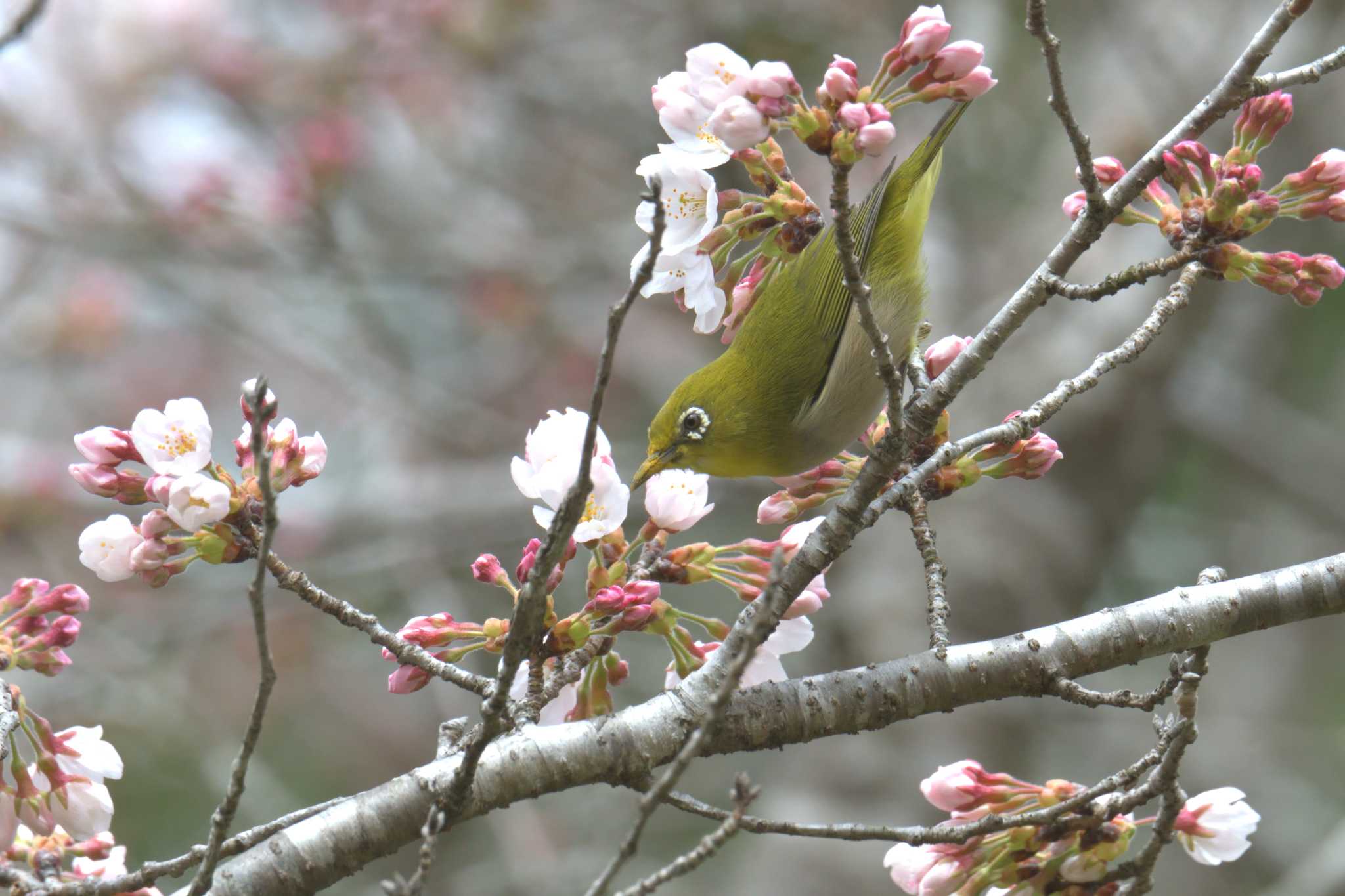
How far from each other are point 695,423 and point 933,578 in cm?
99

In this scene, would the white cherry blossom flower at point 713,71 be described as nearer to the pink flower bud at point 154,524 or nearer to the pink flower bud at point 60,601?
the pink flower bud at point 154,524

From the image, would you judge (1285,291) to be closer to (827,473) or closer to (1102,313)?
(827,473)

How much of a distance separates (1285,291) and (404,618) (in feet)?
23.0

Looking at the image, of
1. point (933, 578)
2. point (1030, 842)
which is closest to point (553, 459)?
point (933, 578)

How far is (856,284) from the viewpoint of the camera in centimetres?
191

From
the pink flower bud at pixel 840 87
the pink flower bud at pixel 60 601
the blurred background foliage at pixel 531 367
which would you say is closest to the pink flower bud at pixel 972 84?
the pink flower bud at pixel 840 87

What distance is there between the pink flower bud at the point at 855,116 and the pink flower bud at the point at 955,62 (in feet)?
0.80

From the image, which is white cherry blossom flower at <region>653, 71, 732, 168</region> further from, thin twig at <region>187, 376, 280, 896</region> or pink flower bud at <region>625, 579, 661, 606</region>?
thin twig at <region>187, 376, 280, 896</region>

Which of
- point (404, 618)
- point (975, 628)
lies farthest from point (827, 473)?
point (404, 618)

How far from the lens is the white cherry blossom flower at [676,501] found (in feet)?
7.29

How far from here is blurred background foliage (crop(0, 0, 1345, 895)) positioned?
651cm

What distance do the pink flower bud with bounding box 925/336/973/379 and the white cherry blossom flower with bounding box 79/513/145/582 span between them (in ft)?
5.10

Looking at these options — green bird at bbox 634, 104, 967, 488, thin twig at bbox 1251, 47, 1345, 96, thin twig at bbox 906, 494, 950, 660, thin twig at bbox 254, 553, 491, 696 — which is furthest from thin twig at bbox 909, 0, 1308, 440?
thin twig at bbox 254, 553, 491, 696

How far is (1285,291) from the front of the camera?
7.04 ft
